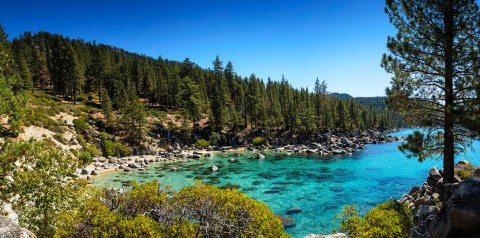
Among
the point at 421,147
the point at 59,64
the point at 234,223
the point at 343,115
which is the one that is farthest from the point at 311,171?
the point at 59,64

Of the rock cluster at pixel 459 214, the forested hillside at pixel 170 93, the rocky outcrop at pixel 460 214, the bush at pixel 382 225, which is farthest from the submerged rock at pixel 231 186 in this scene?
the forested hillside at pixel 170 93

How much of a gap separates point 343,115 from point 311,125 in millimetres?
23132

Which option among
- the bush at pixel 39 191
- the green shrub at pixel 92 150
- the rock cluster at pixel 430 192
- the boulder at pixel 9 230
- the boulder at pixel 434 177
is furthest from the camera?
the green shrub at pixel 92 150

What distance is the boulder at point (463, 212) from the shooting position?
802 centimetres

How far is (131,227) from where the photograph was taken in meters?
9.50

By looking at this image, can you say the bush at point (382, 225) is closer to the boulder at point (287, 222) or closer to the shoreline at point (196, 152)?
the boulder at point (287, 222)

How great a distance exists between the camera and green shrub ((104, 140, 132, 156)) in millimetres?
55522

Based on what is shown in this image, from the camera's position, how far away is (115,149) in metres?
56.9

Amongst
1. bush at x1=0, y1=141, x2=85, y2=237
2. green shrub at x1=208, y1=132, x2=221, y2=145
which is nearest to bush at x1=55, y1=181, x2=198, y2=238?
bush at x1=0, y1=141, x2=85, y2=237

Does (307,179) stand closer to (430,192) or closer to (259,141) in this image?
(430,192)

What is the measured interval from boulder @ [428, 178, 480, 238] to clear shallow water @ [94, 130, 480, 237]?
13613 millimetres

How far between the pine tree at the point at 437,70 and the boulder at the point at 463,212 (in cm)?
650

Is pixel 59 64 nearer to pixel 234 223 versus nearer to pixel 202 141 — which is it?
pixel 202 141

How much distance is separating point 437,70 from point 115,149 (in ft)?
185
